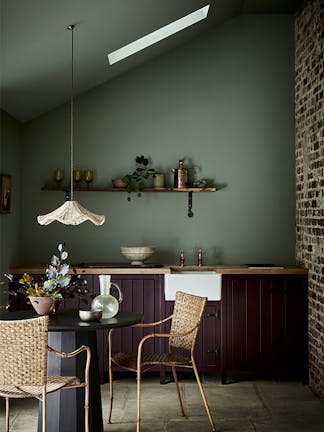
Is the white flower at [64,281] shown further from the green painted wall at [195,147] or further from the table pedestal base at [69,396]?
the green painted wall at [195,147]

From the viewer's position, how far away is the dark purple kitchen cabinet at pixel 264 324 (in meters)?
A: 6.38

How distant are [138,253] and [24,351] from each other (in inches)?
110

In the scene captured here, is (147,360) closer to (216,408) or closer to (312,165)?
(216,408)

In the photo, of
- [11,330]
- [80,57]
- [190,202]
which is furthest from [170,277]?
[11,330]

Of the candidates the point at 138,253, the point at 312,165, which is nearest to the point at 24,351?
the point at 138,253

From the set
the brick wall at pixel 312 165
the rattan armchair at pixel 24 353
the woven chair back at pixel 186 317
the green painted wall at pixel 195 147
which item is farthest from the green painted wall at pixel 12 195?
the brick wall at pixel 312 165

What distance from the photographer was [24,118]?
22.5 ft

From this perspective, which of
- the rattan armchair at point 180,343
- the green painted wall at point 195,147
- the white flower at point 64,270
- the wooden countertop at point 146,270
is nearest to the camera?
the white flower at point 64,270

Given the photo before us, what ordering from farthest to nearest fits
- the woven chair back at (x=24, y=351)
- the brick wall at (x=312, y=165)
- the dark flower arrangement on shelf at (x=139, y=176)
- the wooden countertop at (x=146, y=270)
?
the dark flower arrangement on shelf at (x=139, y=176) → the wooden countertop at (x=146, y=270) → the brick wall at (x=312, y=165) → the woven chair back at (x=24, y=351)

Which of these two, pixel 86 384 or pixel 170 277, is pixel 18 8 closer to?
pixel 86 384

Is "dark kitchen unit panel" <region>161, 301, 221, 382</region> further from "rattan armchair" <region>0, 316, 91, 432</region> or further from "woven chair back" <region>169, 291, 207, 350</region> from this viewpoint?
"rattan armchair" <region>0, 316, 91, 432</region>

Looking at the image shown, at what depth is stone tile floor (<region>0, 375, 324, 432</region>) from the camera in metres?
5.04

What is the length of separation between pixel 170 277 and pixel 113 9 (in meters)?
2.48

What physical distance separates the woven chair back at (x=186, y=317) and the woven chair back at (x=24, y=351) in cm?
144
